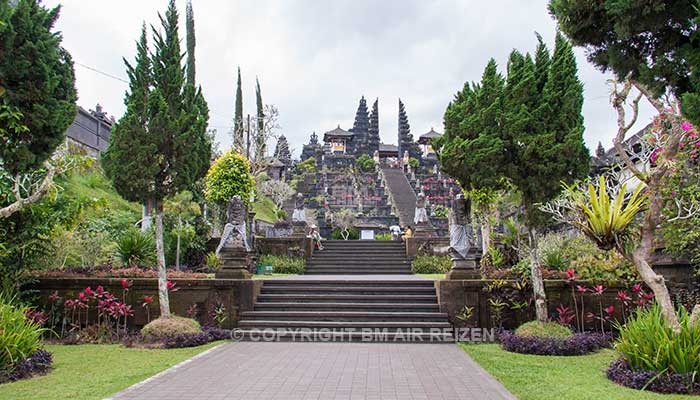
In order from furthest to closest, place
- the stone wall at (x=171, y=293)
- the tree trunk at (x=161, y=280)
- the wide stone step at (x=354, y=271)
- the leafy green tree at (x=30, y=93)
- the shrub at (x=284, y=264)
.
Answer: the wide stone step at (x=354, y=271), the shrub at (x=284, y=264), the stone wall at (x=171, y=293), the tree trunk at (x=161, y=280), the leafy green tree at (x=30, y=93)

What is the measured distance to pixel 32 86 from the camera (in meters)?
6.28

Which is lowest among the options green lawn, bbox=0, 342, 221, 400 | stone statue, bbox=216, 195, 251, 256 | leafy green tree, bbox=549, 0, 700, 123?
green lawn, bbox=0, 342, 221, 400

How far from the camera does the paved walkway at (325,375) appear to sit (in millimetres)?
5266

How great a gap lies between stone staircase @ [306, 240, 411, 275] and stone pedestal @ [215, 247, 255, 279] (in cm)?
733

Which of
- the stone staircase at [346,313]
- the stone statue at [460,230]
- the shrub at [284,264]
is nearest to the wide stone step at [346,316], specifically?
the stone staircase at [346,313]

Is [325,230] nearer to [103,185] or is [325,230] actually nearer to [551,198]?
[103,185]

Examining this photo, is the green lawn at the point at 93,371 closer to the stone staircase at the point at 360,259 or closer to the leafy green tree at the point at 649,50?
the leafy green tree at the point at 649,50

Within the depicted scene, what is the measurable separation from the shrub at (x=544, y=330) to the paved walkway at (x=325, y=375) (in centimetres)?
117

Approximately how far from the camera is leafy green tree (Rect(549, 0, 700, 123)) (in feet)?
14.0

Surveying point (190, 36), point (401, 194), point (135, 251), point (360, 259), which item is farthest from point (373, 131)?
point (135, 251)

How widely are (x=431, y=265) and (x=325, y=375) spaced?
36.9 feet

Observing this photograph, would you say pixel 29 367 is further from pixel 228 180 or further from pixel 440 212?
pixel 440 212

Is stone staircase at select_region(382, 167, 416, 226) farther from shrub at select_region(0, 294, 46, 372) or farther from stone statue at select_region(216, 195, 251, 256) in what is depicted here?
shrub at select_region(0, 294, 46, 372)

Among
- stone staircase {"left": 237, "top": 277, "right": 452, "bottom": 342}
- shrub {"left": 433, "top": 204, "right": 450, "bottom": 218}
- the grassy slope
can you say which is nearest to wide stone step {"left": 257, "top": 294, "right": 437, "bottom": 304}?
stone staircase {"left": 237, "top": 277, "right": 452, "bottom": 342}
